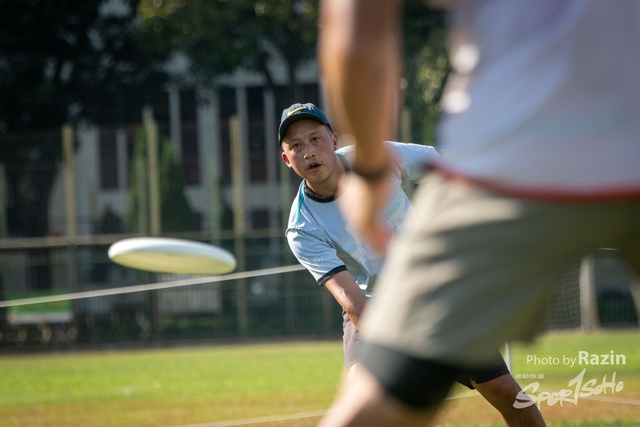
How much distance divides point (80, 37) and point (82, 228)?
7.85 meters

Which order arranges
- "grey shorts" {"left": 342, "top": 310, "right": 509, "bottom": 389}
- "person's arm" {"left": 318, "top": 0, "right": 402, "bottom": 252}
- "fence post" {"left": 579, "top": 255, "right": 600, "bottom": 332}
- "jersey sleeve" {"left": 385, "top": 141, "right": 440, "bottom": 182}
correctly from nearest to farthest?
"person's arm" {"left": 318, "top": 0, "right": 402, "bottom": 252}, "grey shorts" {"left": 342, "top": 310, "right": 509, "bottom": 389}, "jersey sleeve" {"left": 385, "top": 141, "right": 440, "bottom": 182}, "fence post" {"left": 579, "top": 255, "right": 600, "bottom": 332}

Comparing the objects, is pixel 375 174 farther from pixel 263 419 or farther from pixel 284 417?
pixel 284 417

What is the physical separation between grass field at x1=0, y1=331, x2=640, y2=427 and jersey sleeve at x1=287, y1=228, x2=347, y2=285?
299 centimetres

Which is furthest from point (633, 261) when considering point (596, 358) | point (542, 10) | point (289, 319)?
point (289, 319)

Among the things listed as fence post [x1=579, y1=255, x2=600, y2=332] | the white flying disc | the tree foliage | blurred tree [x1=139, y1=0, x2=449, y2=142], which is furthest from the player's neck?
the tree foliage

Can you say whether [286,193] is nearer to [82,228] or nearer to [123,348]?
[123,348]

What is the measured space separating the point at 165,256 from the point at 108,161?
2623 centimetres

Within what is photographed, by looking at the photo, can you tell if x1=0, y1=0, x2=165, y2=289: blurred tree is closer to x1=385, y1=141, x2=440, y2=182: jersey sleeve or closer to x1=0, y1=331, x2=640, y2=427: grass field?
x1=0, y1=331, x2=640, y2=427: grass field

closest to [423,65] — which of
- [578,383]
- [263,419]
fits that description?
[578,383]

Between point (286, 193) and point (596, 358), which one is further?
point (286, 193)

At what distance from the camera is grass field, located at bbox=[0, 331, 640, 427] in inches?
366

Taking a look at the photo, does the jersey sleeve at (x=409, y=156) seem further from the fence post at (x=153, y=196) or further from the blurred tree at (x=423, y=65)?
Result: the blurred tree at (x=423, y=65)

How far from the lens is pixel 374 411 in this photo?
1.86 m

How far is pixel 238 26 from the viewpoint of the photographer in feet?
103
